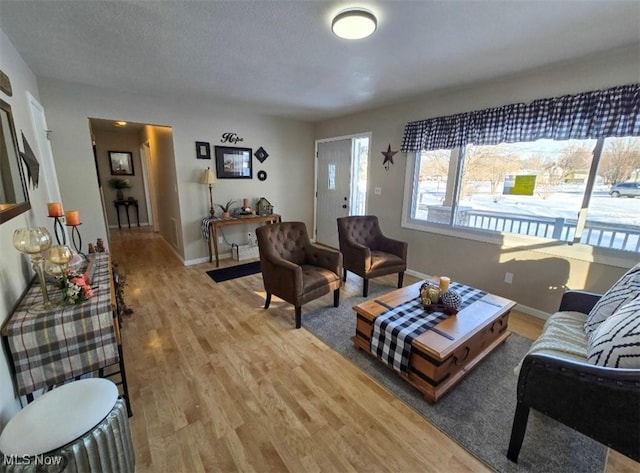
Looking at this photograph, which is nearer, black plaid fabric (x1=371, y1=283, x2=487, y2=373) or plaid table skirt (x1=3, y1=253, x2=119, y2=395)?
plaid table skirt (x1=3, y1=253, x2=119, y2=395)

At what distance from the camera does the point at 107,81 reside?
2.95 m

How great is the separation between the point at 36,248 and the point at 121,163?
6555 millimetres

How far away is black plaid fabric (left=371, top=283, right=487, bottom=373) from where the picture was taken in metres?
1.78

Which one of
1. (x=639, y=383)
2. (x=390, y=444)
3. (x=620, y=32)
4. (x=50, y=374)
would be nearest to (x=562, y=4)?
(x=620, y=32)

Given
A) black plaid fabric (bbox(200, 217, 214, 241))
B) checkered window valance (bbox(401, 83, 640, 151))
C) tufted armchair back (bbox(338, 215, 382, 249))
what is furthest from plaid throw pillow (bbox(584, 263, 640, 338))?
black plaid fabric (bbox(200, 217, 214, 241))

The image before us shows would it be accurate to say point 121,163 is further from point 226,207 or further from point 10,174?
point 10,174

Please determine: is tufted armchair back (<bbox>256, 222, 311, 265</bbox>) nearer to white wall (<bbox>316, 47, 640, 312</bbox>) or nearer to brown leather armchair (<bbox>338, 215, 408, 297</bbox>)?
brown leather armchair (<bbox>338, 215, 408, 297</bbox>)

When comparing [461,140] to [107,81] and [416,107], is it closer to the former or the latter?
[416,107]

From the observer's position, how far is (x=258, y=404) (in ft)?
5.44

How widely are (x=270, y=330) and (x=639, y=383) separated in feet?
7.20

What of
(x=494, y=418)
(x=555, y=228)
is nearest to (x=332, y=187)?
(x=555, y=228)

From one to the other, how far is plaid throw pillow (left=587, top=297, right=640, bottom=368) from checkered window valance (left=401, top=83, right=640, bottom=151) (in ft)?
5.44

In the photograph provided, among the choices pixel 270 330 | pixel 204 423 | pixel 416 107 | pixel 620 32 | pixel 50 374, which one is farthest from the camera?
pixel 416 107

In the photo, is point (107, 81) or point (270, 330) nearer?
point (270, 330)
